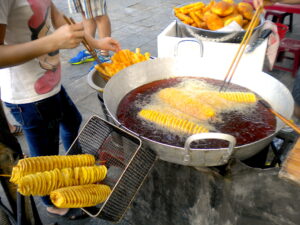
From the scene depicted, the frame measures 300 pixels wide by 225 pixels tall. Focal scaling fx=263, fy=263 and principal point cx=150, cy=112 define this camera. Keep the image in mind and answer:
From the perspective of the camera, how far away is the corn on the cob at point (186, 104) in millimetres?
1617

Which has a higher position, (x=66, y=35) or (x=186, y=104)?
(x=66, y=35)

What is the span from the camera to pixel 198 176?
5.09 ft

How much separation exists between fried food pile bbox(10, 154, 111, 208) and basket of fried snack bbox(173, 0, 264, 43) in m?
1.62

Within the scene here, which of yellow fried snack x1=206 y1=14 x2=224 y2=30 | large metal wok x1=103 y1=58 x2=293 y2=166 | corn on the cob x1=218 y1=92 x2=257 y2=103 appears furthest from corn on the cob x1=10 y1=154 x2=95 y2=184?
yellow fried snack x1=206 y1=14 x2=224 y2=30

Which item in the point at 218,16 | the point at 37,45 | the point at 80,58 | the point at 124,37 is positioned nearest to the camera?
the point at 37,45

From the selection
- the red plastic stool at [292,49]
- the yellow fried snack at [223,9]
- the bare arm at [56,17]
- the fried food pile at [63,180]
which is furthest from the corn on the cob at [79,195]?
the red plastic stool at [292,49]

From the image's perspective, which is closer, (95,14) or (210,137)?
(210,137)

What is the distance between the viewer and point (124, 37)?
19.1ft

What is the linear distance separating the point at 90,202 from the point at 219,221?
83 centimetres

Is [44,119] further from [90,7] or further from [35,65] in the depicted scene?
[90,7]

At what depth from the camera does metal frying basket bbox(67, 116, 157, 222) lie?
1.28 m

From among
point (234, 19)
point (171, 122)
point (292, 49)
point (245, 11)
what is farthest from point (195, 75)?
point (292, 49)

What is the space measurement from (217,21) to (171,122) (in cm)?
142

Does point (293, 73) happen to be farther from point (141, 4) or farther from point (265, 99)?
point (141, 4)
